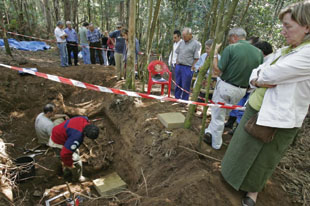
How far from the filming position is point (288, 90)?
5.16 ft

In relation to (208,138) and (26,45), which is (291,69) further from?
(26,45)

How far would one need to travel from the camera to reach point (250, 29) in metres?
10.6

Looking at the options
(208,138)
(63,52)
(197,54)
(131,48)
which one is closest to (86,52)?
(63,52)

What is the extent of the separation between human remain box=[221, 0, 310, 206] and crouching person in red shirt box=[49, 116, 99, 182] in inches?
90.0

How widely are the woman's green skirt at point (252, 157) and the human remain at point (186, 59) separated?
10.1 ft

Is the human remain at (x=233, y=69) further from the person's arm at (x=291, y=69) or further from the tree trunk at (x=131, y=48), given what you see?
the tree trunk at (x=131, y=48)

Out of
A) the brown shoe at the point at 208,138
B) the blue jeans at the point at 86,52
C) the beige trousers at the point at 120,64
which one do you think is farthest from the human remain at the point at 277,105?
the blue jeans at the point at 86,52

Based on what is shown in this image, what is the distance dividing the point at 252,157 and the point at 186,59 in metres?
3.37

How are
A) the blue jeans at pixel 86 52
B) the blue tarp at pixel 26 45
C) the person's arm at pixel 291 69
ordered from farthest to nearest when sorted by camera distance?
the blue tarp at pixel 26 45 → the blue jeans at pixel 86 52 → the person's arm at pixel 291 69

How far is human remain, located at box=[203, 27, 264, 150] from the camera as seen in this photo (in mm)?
2666

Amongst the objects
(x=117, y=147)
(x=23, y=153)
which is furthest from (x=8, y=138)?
(x=117, y=147)

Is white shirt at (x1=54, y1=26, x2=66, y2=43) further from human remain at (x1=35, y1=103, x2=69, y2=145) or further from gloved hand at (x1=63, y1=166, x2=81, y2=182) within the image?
gloved hand at (x1=63, y1=166, x2=81, y2=182)

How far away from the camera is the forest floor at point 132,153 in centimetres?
223

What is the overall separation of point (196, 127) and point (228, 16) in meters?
2.11
